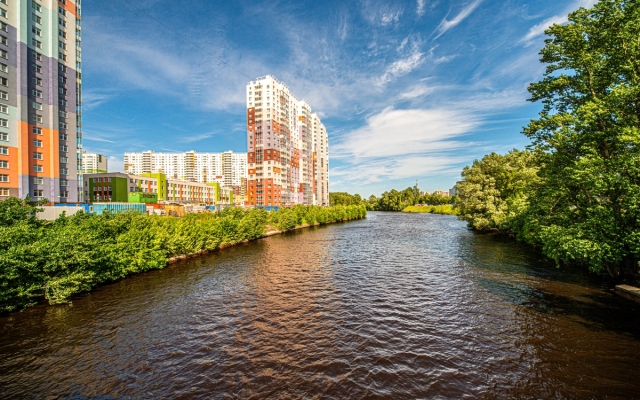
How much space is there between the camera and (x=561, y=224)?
21.3 metres

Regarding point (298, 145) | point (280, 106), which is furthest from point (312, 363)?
point (298, 145)

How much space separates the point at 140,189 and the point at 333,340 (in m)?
126

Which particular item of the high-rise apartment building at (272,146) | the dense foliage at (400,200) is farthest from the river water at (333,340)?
the dense foliage at (400,200)

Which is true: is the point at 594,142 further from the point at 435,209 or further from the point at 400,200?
the point at 400,200

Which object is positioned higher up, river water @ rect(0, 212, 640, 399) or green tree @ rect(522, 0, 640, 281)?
green tree @ rect(522, 0, 640, 281)

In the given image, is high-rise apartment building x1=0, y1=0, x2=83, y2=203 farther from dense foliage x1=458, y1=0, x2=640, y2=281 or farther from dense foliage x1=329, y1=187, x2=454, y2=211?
dense foliage x1=329, y1=187, x2=454, y2=211

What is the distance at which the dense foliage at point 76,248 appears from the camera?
17594 mm

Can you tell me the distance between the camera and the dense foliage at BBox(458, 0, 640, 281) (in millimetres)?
15375

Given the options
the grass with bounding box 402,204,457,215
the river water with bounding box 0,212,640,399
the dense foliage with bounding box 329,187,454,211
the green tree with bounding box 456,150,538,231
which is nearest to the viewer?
the river water with bounding box 0,212,640,399

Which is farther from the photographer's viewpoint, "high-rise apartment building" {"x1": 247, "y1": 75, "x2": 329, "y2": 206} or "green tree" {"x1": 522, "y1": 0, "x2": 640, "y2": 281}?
"high-rise apartment building" {"x1": 247, "y1": 75, "x2": 329, "y2": 206}

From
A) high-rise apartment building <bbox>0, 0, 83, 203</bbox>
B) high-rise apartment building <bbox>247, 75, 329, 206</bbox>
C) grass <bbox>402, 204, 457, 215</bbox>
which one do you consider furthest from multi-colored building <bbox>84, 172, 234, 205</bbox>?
grass <bbox>402, 204, 457, 215</bbox>

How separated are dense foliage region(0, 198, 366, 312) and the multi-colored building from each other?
Result: 73.4 metres

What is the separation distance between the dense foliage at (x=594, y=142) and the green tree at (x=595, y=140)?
0.05 m

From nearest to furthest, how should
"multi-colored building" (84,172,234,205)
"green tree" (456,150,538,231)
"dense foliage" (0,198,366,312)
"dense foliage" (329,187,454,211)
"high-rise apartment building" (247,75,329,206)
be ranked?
"dense foliage" (0,198,366,312) → "green tree" (456,150,538,231) → "multi-colored building" (84,172,234,205) → "high-rise apartment building" (247,75,329,206) → "dense foliage" (329,187,454,211)
